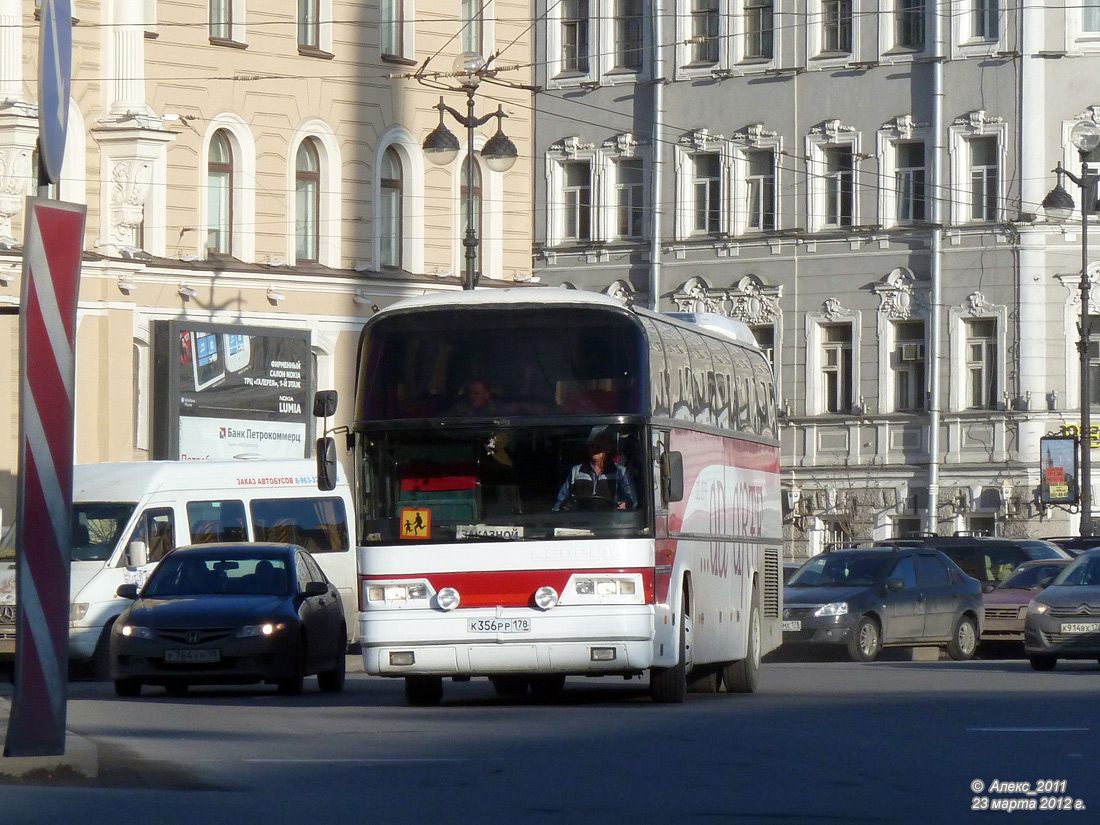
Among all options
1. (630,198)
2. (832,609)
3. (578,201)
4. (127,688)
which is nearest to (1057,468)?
(630,198)

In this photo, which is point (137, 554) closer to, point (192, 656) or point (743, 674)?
point (192, 656)

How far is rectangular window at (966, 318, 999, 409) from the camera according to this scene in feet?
185

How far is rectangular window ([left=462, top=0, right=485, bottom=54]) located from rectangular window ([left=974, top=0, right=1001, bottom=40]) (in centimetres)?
1419

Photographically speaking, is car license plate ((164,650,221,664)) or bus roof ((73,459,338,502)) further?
bus roof ((73,459,338,502))

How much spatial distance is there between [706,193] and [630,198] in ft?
7.05

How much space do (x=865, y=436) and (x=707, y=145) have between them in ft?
27.7

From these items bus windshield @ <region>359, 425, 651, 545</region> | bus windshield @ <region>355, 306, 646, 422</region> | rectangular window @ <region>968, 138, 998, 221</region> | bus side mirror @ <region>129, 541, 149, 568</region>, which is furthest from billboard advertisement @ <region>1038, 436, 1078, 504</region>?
bus windshield @ <region>359, 425, 651, 545</region>

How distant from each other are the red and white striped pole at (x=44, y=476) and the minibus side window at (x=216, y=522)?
16.0 meters

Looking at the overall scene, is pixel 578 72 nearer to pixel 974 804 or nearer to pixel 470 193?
pixel 470 193

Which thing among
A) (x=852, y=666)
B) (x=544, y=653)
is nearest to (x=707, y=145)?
(x=852, y=666)

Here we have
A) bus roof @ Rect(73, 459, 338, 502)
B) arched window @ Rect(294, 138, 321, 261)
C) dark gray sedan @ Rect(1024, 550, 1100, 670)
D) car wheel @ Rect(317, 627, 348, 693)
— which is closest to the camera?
car wheel @ Rect(317, 627, 348, 693)

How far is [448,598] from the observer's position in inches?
774

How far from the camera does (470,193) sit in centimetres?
3250

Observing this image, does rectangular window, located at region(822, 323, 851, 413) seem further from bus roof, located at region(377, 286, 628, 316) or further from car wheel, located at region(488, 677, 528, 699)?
bus roof, located at region(377, 286, 628, 316)
